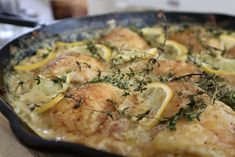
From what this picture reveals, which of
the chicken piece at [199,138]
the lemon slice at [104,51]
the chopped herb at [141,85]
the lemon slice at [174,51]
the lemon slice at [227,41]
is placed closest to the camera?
the chicken piece at [199,138]

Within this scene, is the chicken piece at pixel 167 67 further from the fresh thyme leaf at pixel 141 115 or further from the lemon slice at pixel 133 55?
the fresh thyme leaf at pixel 141 115

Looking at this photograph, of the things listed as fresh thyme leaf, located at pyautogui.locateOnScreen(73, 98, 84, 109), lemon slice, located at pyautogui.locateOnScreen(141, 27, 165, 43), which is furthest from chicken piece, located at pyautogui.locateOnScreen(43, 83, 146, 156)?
lemon slice, located at pyautogui.locateOnScreen(141, 27, 165, 43)

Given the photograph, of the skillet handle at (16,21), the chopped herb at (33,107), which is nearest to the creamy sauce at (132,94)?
the chopped herb at (33,107)

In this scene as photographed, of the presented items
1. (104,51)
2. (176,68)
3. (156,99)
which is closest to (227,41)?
(176,68)

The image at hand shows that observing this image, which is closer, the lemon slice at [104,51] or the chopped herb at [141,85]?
the chopped herb at [141,85]

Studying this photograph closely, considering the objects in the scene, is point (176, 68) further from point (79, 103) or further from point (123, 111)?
point (79, 103)

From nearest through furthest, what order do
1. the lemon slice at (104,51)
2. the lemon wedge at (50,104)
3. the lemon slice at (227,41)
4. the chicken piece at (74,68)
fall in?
the lemon wedge at (50,104)
the chicken piece at (74,68)
the lemon slice at (104,51)
the lemon slice at (227,41)

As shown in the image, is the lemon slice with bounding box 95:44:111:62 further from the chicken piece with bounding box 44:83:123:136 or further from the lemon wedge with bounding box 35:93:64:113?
the lemon wedge with bounding box 35:93:64:113

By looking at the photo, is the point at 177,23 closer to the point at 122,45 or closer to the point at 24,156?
the point at 122,45

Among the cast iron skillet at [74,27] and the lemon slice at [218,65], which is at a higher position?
the cast iron skillet at [74,27]
